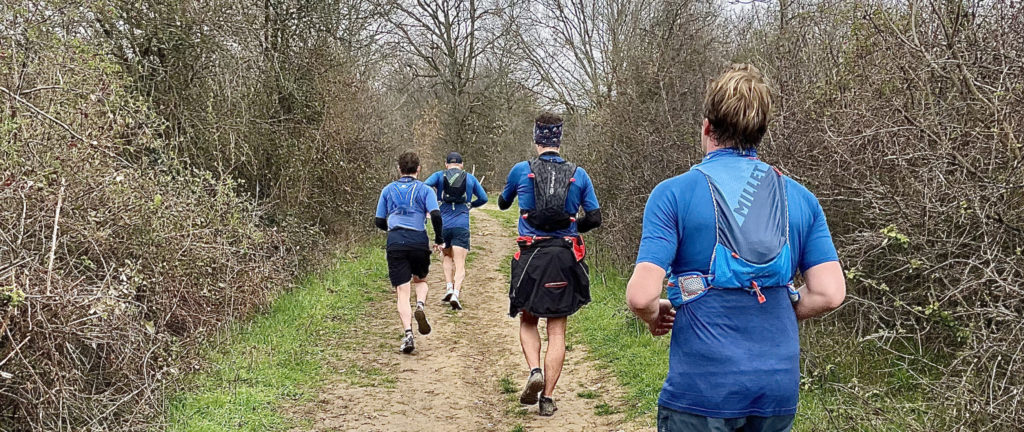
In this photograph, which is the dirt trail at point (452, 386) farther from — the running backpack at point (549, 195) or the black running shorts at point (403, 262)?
the running backpack at point (549, 195)

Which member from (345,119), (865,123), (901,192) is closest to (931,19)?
(865,123)

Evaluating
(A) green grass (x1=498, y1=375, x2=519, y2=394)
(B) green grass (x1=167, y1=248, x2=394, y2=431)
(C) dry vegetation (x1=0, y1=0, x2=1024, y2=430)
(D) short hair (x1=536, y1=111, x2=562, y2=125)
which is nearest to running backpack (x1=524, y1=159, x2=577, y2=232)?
(D) short hair (x1=536, y1=111, x2=562, y2=125)

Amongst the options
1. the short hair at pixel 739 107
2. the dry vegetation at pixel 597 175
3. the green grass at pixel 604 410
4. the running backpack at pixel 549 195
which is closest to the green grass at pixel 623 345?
the green grass at pixel 604 410

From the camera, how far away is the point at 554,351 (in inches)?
227

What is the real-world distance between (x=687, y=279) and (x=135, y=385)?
3977 mm

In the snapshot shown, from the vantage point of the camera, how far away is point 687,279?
2.46 meters

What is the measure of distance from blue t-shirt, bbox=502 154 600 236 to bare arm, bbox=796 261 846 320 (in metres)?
→ 3.15

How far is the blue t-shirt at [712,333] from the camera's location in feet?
7.81

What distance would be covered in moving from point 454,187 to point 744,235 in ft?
25.9

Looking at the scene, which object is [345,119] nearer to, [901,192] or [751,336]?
[901,192]

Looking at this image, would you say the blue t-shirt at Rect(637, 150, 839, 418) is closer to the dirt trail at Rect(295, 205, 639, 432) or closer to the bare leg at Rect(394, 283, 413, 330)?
the dirt trail at Rect(295, 205, 639, 432)

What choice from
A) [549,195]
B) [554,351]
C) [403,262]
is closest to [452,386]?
[554,351]

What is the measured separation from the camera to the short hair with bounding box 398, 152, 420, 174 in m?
7.90

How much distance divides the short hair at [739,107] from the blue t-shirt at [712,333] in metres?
0.18
